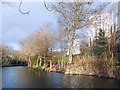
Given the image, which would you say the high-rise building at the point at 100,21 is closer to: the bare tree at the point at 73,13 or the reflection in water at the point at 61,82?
the bare tree at the point at 73,13

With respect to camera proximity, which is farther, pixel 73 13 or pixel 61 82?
pixel 73 13

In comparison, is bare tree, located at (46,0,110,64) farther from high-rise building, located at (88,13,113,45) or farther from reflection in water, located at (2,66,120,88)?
reflection in water, located at (2,66,120,88)

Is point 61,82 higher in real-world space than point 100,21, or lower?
lower

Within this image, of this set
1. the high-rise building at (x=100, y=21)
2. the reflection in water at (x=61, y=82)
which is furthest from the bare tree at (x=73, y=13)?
the reflection in water at (x=61, y=82)

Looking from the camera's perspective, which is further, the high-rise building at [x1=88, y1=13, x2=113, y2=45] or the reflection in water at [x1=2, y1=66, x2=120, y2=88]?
the high-rise building at [x1=88, y1=13, x2=113, y2=45]

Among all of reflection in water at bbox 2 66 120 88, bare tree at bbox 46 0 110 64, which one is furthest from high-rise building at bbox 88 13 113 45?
reflection in water at bbox 2 66 120 88

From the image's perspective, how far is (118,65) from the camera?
747 centimetres

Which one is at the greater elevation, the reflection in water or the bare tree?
the bare tree

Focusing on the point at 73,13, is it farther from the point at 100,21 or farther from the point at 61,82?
Answer: the point at 61,82

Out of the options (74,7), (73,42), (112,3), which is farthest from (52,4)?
(112,3)

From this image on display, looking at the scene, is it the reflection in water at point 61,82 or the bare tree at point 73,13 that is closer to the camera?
the reflection in water at point 61,82

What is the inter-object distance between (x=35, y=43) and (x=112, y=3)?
1046 cm

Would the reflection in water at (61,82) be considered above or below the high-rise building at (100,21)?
below

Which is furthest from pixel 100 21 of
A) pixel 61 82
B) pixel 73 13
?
pixel 61 82
